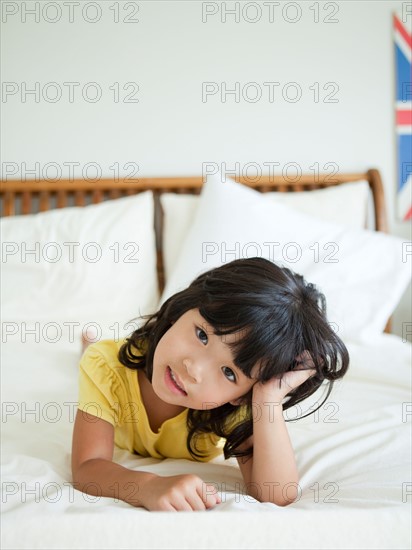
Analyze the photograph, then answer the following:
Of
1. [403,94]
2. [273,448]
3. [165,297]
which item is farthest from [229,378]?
[403,94]

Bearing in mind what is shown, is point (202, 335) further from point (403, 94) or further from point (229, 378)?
point (403, 94)

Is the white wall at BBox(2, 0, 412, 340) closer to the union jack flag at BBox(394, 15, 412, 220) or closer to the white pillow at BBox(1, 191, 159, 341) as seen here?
the union jack flag at BBox(394, 15, 412, 220)

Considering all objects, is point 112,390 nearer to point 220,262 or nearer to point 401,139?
point 220,262

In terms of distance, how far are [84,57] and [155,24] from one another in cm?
27

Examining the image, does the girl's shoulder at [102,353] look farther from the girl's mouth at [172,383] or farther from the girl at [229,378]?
the girl's mouth at [172,383]

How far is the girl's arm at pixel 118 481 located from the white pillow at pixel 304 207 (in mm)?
1012

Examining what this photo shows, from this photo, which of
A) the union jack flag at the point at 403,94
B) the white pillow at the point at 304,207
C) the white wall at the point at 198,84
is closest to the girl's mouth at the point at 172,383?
the white pillow at the point at 304,207

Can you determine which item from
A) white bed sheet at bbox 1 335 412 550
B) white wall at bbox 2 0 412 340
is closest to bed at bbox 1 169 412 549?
white bed sheet at bbox 1 335 412 550

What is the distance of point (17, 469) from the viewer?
914 millimetres

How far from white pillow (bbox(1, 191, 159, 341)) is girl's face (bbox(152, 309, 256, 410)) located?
791mm

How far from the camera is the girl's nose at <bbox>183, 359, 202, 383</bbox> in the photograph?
0.84 metres

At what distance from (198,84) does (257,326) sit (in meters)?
1.51

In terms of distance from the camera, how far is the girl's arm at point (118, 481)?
72 cm

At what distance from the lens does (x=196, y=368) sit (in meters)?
0.85
